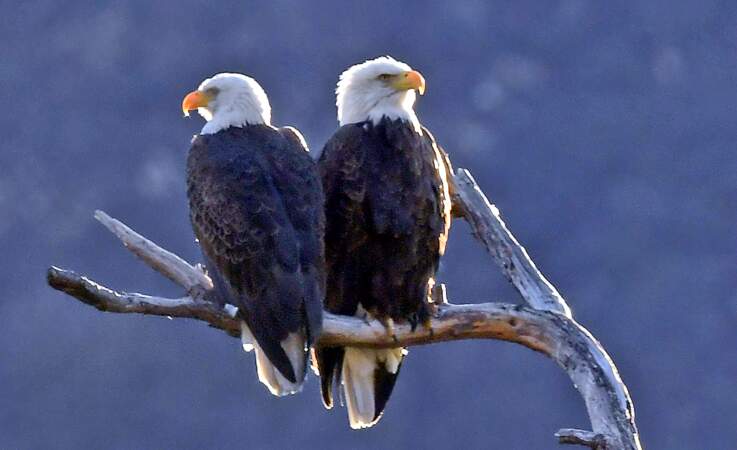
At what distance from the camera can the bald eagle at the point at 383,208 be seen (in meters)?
12.6

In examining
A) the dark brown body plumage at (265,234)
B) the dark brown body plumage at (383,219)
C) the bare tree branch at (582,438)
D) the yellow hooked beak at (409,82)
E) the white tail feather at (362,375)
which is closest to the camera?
the bare tree branch at (582,438)

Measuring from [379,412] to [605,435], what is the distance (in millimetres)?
1812

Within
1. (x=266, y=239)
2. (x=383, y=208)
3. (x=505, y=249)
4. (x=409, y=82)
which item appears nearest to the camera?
(x=266, y=239)

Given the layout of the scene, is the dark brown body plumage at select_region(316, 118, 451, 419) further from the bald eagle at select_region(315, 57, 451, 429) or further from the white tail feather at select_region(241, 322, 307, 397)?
the white tail feather at select_region(241, 322, 307, 397)

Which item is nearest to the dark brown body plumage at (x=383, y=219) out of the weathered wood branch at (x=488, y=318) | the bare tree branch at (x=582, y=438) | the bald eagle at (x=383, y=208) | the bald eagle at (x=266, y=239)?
the bald eagle at (x=383, y=208)

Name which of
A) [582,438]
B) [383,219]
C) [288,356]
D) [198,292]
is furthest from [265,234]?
[582,438]

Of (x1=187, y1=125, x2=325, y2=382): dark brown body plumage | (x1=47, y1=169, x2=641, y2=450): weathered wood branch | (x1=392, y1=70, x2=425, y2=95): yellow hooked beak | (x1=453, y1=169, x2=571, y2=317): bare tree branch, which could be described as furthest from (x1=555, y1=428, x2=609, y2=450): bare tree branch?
(x1=392, y1=70, x2=425, y2=95): yellow hooked beak

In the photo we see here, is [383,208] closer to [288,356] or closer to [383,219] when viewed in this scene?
[383,219]

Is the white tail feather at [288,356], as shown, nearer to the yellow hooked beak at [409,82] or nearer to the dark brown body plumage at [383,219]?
the dark brown body plumage at [383,219]

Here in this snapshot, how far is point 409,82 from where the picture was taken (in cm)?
1288

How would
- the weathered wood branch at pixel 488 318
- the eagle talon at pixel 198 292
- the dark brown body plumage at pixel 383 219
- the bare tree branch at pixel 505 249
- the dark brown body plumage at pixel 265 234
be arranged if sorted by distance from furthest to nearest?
1. the dark brown body plumage at pixel 383 219
2. the bare tree branch at pixel 505 249
3. the eagle talon at pixel 198 292
4. the dark brown body plumage at pixel 265 234
5. the weathered wood branch at pixel 488 318

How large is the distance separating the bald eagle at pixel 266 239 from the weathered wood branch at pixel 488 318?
0.17m

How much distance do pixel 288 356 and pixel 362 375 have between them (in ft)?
3.22

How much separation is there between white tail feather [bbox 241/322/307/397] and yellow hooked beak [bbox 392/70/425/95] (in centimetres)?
132
